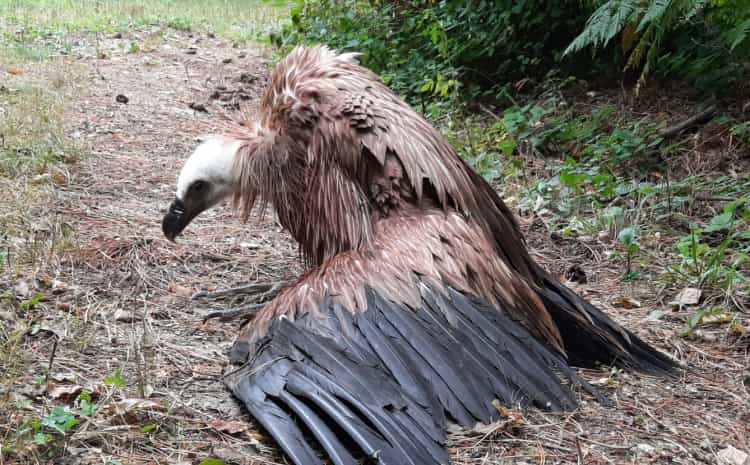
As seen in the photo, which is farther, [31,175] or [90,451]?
[31,175]

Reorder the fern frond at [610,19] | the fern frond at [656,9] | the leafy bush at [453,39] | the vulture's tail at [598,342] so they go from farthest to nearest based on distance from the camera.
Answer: the leafy bush at [453,39] → the fern frond at [610,19] → the fern frond at [656,9] → the vulture's tail at [598,342]

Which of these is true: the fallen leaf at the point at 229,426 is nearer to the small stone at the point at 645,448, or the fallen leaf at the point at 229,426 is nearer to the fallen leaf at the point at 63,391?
the fallen leaf at the point at 63,391

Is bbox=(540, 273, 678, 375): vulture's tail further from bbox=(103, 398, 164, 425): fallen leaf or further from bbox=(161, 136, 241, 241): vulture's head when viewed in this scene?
bbox=(103, 398, 164, 425): fallen leaf

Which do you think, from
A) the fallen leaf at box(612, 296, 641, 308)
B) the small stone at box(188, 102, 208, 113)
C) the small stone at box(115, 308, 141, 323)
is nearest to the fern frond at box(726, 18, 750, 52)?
the fallen leaf at box(612, 296, 641, 308)

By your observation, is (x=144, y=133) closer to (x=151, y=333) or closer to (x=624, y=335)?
(x=151, y=333)

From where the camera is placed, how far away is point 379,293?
258 centimetres

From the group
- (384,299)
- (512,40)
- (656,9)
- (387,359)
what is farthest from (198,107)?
(387,359)

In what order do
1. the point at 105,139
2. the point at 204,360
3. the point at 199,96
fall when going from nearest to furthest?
the point at 204,360 → the point at 105,139 → the point at 199,96

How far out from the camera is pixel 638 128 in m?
5.19

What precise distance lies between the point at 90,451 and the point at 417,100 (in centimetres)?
526

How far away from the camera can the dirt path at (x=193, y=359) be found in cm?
216

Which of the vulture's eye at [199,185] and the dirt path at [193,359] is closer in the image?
the dirt path at [193,359]

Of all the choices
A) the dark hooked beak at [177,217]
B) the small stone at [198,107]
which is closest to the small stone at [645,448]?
the dark hooked beak at [177,217]

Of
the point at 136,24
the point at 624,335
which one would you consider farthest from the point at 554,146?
the point at 136,24
